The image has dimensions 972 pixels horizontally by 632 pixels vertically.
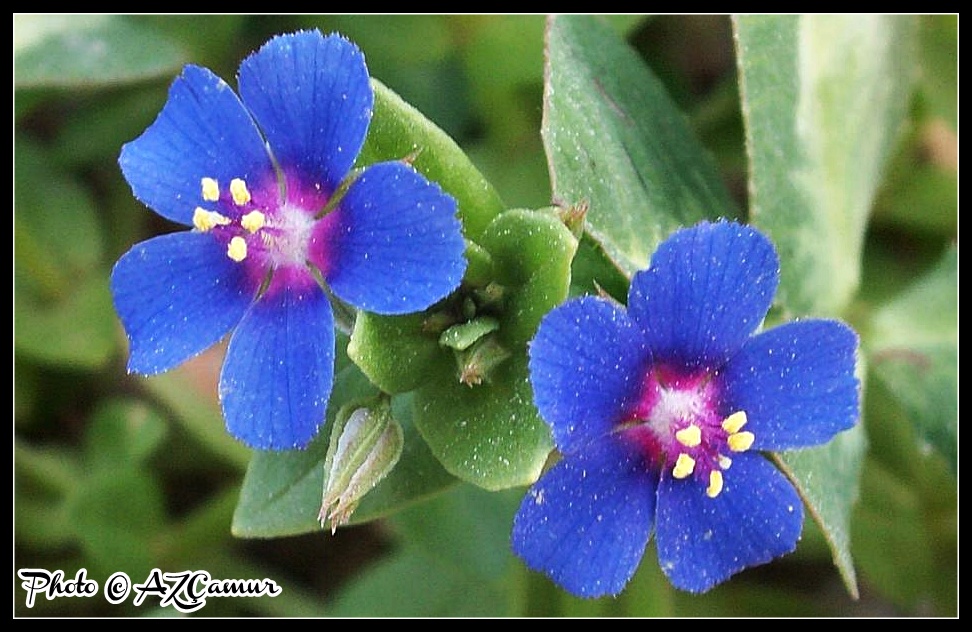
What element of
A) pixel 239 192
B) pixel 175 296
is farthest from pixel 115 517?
pixel 239 192

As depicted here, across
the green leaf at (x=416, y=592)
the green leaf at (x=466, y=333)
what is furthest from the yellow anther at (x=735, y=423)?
the green leaf at (x=416, y=592)

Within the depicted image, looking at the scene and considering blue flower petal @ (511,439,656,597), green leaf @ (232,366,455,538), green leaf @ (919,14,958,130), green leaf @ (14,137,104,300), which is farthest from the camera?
green leaf @ (14,137,104,300)

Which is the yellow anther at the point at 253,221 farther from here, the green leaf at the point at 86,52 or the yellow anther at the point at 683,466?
the green leaf at the point at 86,52

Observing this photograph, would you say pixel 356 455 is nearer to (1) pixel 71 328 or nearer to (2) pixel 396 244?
(2) pixel 396 244

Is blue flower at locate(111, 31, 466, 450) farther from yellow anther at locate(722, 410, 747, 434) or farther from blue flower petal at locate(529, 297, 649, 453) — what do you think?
yellow anther at locate(722, 410, 747, 434)

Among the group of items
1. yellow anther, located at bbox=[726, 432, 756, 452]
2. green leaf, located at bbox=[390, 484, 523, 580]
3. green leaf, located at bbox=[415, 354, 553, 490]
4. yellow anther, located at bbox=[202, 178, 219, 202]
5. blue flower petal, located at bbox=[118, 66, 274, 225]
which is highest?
blue flower petal, located at bbox=[118, 66, 274, 225]

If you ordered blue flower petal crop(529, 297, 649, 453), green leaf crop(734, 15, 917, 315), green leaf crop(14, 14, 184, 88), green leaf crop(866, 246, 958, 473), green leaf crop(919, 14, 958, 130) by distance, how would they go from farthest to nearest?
1. green leaf crop(919, 14, 958, 130)
2. green leaf crop(14, 14, 184, 88)
3. green leaf crop(866, 246, 958, 473)
4. green leaf crop(734, 15, 917, 315)
5. blue flower petal crop(529, 297, 649, 453)

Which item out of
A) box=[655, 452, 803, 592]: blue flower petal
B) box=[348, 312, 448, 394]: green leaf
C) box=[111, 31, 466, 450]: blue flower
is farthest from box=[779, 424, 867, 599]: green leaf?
box=[111, 31, 466, 450]: blue flower
